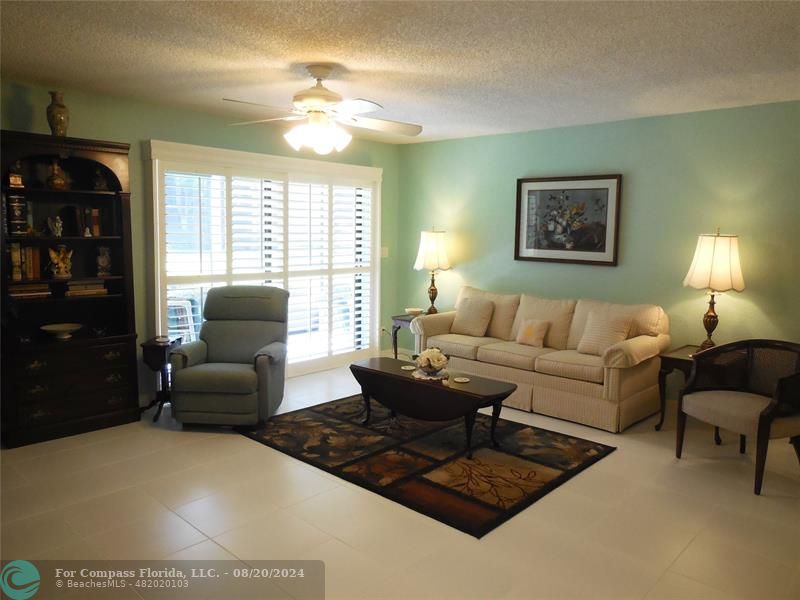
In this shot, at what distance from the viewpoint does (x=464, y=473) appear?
367cm

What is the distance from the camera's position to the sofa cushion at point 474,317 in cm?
575

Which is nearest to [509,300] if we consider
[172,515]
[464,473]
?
[464,473]

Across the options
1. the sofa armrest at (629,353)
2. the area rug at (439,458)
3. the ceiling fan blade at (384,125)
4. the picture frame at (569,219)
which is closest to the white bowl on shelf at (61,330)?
the area rug at (439,458)

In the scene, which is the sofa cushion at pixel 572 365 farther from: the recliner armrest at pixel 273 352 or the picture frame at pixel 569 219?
the recliner armrest at pixel 273 352

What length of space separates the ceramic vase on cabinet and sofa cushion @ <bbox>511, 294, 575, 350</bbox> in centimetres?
401

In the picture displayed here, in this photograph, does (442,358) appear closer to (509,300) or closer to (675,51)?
(509,300)

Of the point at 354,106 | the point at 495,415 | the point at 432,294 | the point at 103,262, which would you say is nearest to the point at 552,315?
the point at 432,294

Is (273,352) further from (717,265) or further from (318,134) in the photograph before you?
(717,265)

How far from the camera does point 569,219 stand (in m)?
5.58

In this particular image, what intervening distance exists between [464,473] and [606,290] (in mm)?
2577

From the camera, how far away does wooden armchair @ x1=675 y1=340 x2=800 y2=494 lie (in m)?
3.46

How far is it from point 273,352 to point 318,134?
1783 mm

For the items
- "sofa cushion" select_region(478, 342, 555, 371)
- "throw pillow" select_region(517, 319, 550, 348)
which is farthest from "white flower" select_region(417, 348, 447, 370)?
"throw pillow" select_region(517, 319, 550, 348)

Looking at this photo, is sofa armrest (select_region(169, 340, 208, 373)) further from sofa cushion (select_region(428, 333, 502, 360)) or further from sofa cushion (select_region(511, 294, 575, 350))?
sofa cushion (select_region(511, 294, 575, 350))
